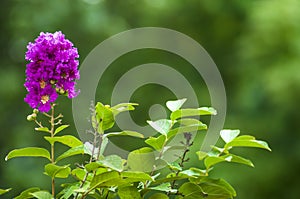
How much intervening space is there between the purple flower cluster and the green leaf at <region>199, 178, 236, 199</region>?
0.29 metres

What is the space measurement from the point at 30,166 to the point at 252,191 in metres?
1.72

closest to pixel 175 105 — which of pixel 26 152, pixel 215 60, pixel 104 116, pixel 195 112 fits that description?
pixel 195 112

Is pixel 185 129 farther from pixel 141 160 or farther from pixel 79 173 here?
pixel 79 173

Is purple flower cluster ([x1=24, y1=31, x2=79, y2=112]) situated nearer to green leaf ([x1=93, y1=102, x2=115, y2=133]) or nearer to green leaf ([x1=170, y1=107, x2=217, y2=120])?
green leaf ([x1=93, y1=102, x2=115, y2=133])

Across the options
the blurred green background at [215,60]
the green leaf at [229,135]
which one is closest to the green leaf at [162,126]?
the green leaf at [229,135]

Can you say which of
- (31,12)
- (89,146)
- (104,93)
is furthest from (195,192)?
(31,12)

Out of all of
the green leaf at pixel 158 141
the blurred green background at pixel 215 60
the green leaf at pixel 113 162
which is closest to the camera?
the green leaf at pixel 113 162

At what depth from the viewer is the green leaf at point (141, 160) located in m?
1.01

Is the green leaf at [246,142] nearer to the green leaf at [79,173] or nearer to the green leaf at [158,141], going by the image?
the green leaf at [158,141]

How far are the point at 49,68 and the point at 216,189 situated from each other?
35 cm

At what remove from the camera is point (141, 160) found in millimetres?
1016

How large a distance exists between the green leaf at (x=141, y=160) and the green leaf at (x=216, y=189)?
10 cm

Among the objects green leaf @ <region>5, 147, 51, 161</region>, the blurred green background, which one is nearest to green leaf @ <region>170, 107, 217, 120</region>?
green leaf @ <region>5, 147, 51, 161</region>

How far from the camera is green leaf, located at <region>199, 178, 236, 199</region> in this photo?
1.00m
